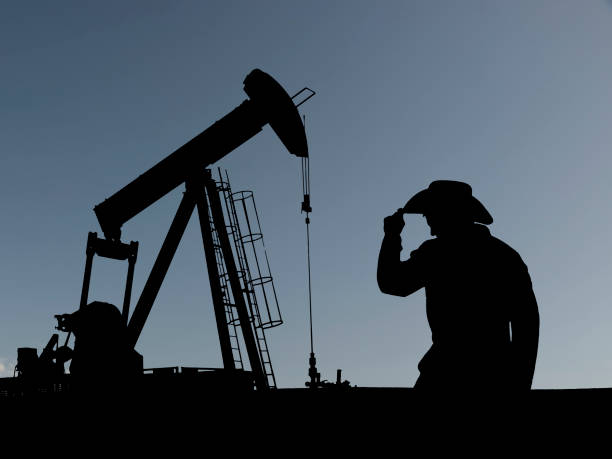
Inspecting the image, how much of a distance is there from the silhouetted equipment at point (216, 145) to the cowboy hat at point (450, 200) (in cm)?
796

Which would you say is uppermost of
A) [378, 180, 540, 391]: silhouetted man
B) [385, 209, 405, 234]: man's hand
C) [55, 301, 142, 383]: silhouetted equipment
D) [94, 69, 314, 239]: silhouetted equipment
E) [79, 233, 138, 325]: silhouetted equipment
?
[94, 69, 314, 239]: silhouetted equipment

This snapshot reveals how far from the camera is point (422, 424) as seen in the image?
1943mm

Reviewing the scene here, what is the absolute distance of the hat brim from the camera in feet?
7.07

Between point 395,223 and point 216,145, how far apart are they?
Answer: 27.9 feet

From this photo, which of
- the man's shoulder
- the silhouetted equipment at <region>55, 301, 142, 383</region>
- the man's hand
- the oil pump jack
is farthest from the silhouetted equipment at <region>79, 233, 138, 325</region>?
the man's shoulder

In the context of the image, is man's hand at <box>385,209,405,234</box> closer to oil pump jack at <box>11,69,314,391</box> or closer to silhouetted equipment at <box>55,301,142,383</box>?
silhouetted equipment at <box>55,301,142,383</box>

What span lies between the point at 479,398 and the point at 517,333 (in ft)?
0.86

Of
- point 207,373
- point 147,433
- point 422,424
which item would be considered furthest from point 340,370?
point 422,424

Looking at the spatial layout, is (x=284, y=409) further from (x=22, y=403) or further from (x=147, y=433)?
(x=22, y=403)

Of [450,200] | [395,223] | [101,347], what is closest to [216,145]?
[101,347]

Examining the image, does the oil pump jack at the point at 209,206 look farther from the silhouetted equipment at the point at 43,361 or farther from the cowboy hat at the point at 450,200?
the cowboy hat at the point at 450,200

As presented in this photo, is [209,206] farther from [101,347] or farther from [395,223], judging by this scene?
[395,223]

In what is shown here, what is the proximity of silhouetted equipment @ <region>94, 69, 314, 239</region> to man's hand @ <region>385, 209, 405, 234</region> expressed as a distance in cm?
789

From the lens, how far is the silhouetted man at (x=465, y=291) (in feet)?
6.34
